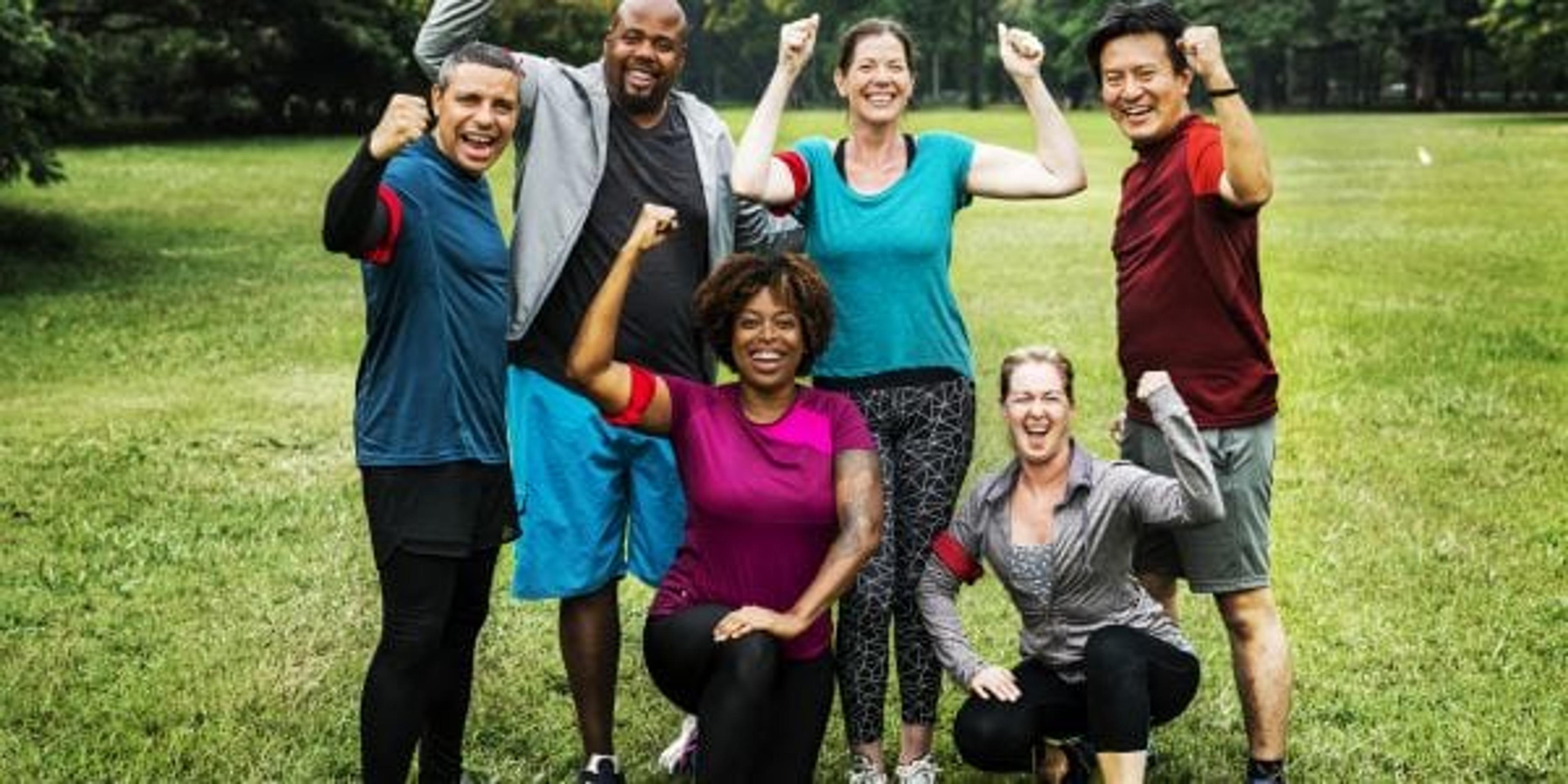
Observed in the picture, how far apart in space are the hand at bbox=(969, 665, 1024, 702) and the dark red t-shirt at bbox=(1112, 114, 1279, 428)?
70 centimetres

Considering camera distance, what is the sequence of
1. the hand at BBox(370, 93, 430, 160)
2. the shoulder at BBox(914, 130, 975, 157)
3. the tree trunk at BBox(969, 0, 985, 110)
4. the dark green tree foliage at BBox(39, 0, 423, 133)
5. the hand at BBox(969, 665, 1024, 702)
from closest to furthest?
the hand at BBox(370, 93, 430, 160), the hand at BBox(969, 665, 1024, 702), the shoulder at BBox(914, 130, 975, 157), the dark green tree foliage at BBox(39, 0, 423, 133), the tree trunk at BBox(969, 0, 985, 110)

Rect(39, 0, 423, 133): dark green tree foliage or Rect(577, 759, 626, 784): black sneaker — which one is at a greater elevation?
Rect(39, 0, 423, 133): dark green tree foliage

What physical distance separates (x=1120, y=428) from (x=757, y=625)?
1.16m

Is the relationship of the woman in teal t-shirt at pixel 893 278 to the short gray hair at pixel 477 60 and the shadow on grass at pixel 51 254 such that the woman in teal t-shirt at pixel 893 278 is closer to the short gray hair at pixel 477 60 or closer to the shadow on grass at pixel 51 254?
the short gray hair at pixel 477 60

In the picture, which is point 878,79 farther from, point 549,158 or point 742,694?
point 742,694

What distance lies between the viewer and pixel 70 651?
6.05 meters

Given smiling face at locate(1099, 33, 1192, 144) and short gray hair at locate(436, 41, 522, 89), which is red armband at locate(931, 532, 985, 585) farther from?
short gray hair at locate(436, 41, 522, 89)

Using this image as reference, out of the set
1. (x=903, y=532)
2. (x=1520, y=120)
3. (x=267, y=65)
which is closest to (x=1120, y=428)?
(x=903, y=532)

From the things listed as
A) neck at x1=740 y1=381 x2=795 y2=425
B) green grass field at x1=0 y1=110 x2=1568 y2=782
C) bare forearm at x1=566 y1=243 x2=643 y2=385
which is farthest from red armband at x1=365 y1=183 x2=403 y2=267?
green grass field at x1=0 y1=110 x2=1568 y2=782

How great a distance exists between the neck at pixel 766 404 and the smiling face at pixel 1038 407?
20.2 inches

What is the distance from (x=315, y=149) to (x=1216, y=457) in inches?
1346

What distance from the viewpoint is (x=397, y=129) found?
376 cm

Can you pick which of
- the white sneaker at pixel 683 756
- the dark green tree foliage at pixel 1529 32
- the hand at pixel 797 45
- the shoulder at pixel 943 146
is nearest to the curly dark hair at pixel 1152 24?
the shoulder at pixel 943 146

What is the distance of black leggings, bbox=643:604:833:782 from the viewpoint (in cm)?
398
